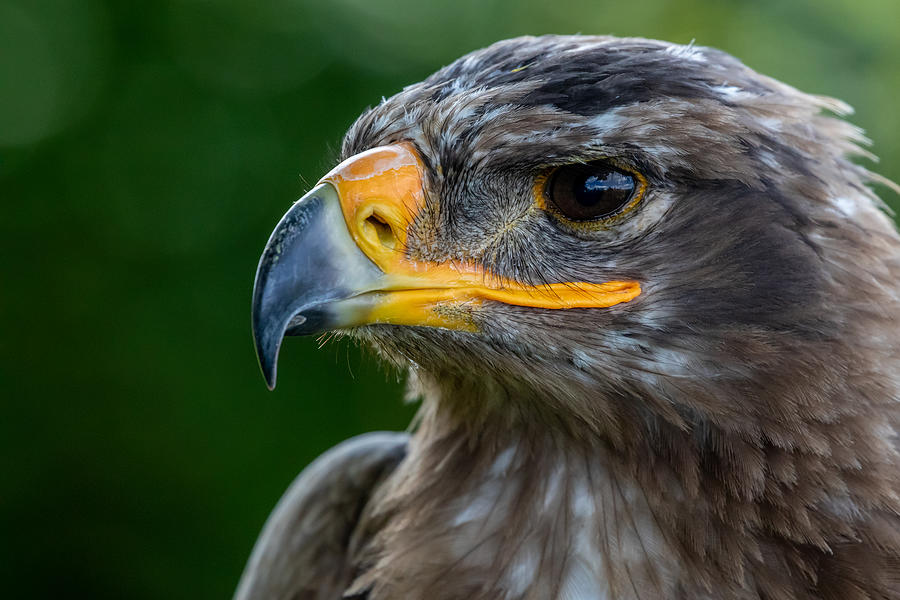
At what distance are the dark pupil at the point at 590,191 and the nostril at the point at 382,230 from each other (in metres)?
0.35

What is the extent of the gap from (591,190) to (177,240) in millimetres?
4116

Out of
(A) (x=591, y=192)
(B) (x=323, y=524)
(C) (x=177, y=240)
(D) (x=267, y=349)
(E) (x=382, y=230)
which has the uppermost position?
(A) (x=591, y=192)

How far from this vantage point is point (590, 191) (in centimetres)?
199

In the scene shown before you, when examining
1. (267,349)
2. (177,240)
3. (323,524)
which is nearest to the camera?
(267,349)

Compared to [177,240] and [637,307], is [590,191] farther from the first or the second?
[177,240]

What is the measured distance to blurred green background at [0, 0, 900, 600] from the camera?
5531 millimetres

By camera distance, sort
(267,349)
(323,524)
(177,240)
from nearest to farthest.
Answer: (267,349)
(323,524)
(177,240)

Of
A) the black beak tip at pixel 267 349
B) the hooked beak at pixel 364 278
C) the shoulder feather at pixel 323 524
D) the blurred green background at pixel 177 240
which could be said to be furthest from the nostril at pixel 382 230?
the blurred green background at pixel 177 240

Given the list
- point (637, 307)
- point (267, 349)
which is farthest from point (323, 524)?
point (637, 307)

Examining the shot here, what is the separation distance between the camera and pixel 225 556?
586cm

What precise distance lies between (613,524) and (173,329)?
3990 millimetres

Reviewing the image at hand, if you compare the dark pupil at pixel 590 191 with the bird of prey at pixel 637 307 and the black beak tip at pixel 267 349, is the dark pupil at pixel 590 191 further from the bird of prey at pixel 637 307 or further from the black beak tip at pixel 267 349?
the black beak tip at pixel 267 349

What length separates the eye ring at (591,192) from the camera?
1985 mm

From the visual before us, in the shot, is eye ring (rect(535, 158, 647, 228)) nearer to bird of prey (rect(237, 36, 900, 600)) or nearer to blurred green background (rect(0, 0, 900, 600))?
bird of prey (rect(237, 36, 900, 600))
